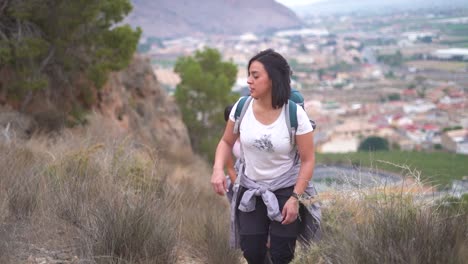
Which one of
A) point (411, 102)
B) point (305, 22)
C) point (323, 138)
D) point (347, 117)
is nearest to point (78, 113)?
point (323, 138)

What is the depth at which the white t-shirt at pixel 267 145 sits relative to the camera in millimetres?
3916

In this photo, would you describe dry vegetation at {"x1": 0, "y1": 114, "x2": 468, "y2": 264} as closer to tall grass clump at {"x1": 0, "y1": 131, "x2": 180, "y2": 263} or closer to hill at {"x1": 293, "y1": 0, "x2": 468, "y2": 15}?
tall grass clump at {"x1": 0, "y1": 131, "x2": 180, "y2": 263}

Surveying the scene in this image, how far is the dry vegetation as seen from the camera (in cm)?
349

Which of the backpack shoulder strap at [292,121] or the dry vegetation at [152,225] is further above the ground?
the backpack shoulder strap at [292,121]

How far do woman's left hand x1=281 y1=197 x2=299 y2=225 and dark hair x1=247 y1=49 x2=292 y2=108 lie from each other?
1.84ft

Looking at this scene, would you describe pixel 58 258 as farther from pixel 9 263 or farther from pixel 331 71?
pixel 331 71

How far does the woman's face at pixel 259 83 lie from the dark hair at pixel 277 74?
0.02m

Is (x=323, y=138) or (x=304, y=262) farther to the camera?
(x=323, y=138)

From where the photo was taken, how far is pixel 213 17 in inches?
3100

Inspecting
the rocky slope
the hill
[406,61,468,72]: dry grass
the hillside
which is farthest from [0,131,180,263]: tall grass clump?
the hillside

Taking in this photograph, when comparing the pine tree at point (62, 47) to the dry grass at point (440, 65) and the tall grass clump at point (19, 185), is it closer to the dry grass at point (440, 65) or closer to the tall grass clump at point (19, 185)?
the tall grass clump at point (19, 185)

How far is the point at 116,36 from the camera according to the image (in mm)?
15961

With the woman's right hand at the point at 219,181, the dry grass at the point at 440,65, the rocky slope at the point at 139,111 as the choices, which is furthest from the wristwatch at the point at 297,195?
the dry grass at the point at 440,65

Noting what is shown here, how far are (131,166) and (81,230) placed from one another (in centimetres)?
253
